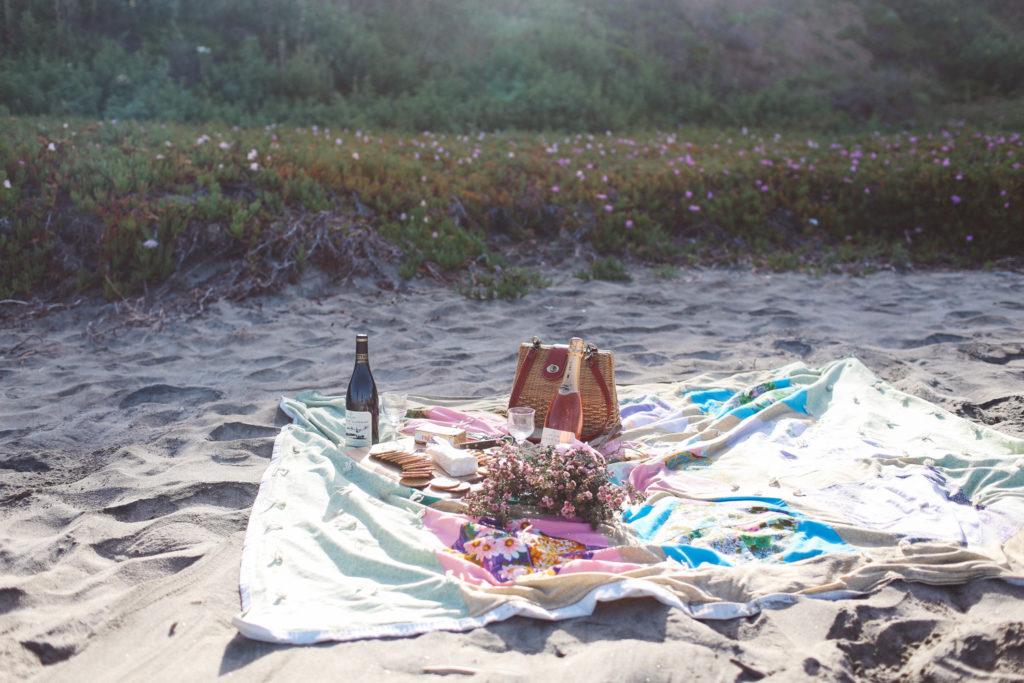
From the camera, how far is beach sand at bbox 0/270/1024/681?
2361 mm

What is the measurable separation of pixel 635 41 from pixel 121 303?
1325cm

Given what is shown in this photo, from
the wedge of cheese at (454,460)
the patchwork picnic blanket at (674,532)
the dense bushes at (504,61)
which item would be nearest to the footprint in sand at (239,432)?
the patchwork picnic blanket at (674,532)

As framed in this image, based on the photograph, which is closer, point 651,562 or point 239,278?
point 651,562

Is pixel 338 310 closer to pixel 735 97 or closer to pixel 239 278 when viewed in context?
pixel 239 278

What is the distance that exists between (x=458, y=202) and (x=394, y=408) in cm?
420

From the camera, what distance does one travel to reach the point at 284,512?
319 centimetres

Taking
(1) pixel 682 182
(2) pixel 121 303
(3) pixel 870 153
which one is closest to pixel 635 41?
(3) pixel 870 153

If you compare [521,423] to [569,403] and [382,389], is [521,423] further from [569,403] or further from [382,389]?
[382,389]

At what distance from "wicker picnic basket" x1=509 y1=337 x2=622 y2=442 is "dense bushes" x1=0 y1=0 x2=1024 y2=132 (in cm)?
782

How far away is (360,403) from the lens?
153 inches

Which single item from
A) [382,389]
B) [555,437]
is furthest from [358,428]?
[382,389]

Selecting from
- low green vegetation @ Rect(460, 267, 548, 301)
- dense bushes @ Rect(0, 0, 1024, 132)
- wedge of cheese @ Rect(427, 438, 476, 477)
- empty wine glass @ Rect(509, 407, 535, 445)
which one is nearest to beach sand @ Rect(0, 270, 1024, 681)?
low green vegetation @ Rect(460, 267, 548, 301)

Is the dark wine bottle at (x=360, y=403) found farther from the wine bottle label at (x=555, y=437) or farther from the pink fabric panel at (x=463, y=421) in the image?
the wine bottle label at (x=555, y=437)

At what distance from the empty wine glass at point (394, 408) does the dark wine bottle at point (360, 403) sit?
0.33 metres
